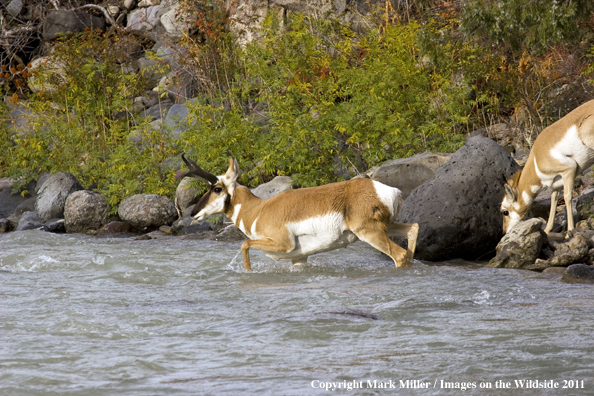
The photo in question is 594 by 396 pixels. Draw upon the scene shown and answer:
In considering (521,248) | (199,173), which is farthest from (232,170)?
(521,248)

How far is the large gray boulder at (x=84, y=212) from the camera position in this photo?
1457 cm

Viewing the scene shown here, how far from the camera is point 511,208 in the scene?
32.7 feet

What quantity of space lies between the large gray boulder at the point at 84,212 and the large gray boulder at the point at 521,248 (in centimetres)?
870

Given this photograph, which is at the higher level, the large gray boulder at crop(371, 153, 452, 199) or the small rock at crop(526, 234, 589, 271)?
the large gray boulder at crop(371, 153, 452, 199)

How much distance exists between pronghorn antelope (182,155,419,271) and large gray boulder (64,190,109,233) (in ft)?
21.6

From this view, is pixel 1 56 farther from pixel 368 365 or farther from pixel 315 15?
pixel 368 365

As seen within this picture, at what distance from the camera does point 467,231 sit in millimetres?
9789

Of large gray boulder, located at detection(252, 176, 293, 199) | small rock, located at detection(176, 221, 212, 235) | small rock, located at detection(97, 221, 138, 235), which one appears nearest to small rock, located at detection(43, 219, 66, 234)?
small rock, located at detection(97, 221, 138, 235)

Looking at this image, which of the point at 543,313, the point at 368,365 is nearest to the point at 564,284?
the point at 543,313

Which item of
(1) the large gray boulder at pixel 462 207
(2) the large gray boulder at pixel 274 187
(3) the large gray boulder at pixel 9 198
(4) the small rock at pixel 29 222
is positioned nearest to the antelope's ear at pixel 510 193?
(1) the large gray boulder at pixel 462 207

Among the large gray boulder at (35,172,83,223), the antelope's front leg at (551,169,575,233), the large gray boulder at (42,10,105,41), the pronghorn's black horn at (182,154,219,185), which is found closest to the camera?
the pronghorn's black horn at (182,154,219,185)

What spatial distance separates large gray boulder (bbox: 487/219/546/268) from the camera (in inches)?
347

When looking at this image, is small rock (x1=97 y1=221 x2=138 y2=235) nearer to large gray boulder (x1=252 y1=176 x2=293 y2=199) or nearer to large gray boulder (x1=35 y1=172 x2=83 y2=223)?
large gray boulder (x1=35 y1=172 x2=83 y2=223)

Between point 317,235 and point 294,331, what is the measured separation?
286 centimetres
